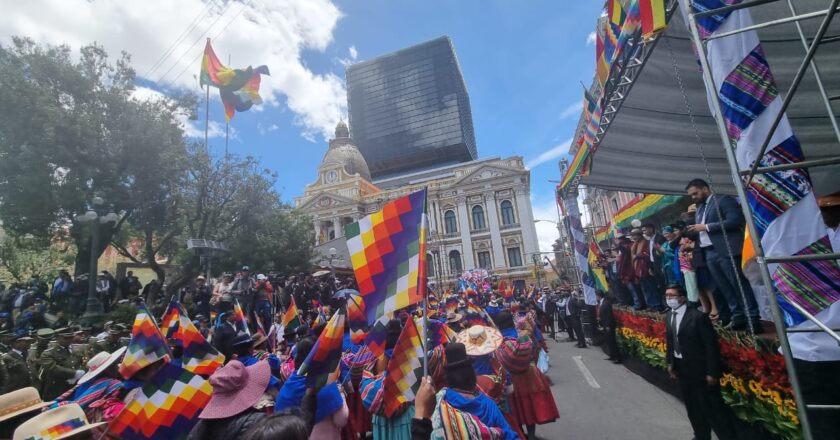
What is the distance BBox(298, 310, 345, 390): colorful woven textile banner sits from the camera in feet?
8.32

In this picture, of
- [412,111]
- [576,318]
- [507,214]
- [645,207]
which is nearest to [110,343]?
[576,318]

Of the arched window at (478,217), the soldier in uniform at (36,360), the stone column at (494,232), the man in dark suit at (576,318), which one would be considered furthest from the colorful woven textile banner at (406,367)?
the arched window at (478,217)

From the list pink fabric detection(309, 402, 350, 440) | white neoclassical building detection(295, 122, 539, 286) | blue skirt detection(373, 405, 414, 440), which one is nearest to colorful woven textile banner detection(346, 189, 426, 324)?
pink fabric detection(309, 402, 350, 440)

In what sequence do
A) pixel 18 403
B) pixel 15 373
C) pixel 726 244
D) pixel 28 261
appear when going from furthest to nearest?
pixel 28 261
pixel 15 373
pixel 726 244
pixel 18 403

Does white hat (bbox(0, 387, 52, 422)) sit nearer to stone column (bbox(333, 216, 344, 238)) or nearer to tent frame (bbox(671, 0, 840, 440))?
tent frame (bbox(671, 0, 840, 440))

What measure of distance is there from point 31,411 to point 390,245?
238 cm

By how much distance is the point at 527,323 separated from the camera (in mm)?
6234

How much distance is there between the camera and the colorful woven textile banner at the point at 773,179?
7.57 ft

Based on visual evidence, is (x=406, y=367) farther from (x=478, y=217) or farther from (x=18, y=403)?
(x=478, y=217)

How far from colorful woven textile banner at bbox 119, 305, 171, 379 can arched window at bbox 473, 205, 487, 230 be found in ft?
131

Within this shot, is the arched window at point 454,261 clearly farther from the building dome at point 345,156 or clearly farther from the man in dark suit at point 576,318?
the man in dark suit at point 576,318

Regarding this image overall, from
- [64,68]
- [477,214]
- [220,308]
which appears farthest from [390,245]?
[477,214]

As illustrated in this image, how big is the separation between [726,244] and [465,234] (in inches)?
1509

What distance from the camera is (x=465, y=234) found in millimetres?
42094
